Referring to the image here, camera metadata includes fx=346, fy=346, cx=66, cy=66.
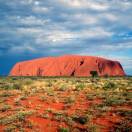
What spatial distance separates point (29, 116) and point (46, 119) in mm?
950

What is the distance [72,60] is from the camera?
601ft

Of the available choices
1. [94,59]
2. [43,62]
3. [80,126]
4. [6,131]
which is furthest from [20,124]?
[43,62]

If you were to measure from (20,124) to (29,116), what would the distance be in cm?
129

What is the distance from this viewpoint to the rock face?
566ft

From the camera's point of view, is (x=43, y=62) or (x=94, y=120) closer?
(x=94, y=120)

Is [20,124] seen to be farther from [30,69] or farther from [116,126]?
[30,69]

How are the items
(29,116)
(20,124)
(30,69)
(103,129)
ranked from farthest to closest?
(30,69) → (29,116) → (20,124) → (103,129)

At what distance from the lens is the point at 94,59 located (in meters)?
178

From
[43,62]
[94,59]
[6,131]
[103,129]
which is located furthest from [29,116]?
[43,62]

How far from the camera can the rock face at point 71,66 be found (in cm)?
17238

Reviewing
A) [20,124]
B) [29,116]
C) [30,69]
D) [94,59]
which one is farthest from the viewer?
[30,69]

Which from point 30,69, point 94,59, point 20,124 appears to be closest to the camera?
point 20,124

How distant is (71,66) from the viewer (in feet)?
589

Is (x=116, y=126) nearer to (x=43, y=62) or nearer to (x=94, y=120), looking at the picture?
(x=94, y=120)
